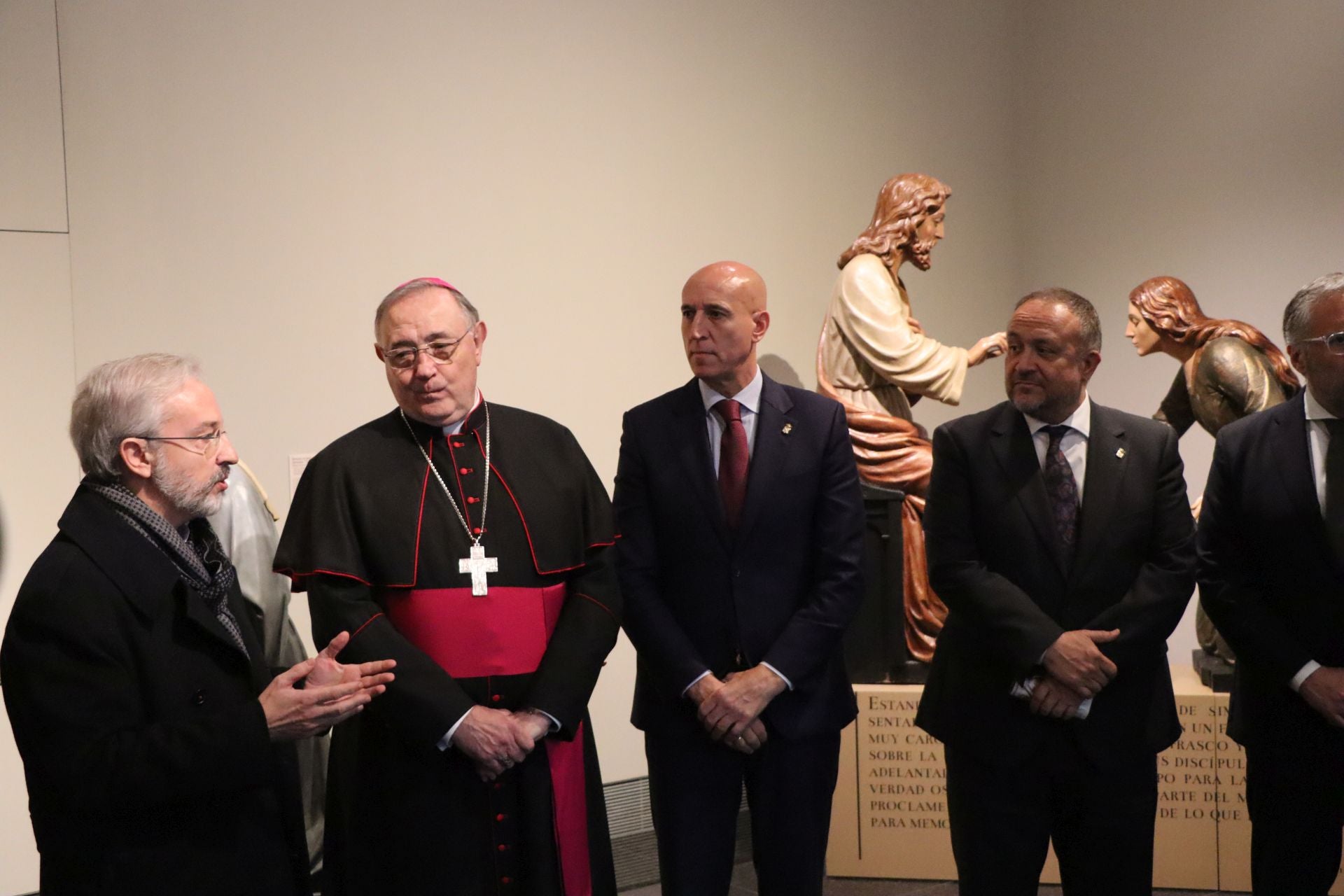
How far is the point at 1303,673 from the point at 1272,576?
9.8 inches

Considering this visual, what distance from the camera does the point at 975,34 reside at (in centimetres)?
688

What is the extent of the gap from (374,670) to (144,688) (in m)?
0.42

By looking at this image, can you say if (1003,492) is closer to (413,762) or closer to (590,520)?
(590,520)

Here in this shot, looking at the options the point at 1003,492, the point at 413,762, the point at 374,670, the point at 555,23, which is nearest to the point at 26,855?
the point at 413,762

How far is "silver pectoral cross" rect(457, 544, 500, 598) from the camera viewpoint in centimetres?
283

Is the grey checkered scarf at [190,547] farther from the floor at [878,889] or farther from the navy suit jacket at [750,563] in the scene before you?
the floor at [878,889]

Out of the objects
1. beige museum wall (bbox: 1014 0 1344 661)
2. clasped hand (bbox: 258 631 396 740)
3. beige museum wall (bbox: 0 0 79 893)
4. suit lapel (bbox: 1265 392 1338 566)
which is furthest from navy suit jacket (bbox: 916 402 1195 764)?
beige museum wall (bbox: 1014 0 1344 661)

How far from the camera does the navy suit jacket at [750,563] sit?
314cm

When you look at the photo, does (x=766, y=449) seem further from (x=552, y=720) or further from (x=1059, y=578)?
(x=552, y=720)

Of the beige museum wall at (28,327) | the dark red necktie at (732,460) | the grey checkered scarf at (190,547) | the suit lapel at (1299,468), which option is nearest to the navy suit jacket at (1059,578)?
the suit lapel at (1299,468)

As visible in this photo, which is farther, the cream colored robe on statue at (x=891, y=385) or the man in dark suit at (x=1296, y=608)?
the cream colored robe on statue at (x=891, y=385)

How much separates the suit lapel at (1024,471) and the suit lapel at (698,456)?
69 cm

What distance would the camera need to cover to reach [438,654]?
282 cm

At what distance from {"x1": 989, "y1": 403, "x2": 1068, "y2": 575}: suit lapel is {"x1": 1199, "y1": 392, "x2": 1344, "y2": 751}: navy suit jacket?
0.46 meters
